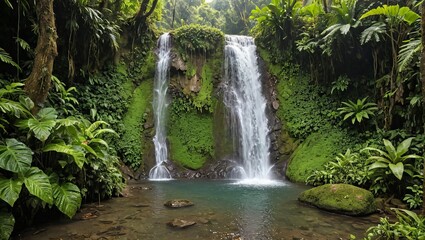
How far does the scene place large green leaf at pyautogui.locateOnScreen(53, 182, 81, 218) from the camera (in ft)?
13.1

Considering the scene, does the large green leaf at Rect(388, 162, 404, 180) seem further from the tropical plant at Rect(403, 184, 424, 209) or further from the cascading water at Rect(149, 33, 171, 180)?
the cascading water at Rect(149, 33, 171, 180)

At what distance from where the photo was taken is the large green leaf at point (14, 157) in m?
3.60

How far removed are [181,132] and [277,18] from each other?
6.54 meters

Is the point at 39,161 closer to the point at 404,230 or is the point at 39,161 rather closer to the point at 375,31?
the point at 404,230

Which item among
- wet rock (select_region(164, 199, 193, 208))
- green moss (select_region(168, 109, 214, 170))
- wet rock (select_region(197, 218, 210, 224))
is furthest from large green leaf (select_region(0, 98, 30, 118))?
green moss (select_region(168, 109, 214, 170))

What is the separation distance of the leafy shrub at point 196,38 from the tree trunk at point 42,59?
26.3 feet

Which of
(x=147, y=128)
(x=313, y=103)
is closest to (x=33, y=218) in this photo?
(x=147, y=128)

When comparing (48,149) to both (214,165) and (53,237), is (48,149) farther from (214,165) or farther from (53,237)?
(214,165)

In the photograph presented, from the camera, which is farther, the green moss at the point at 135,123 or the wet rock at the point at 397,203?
the green moss at the point at 135,123

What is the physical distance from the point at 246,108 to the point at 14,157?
31.2 feet

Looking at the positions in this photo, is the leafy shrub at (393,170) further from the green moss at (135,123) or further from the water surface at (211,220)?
the green moss at (135,123)

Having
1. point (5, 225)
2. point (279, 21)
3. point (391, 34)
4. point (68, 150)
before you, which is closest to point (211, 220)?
point (68, 150)

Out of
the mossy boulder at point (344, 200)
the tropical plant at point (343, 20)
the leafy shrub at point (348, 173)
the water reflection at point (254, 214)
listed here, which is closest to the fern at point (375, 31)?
the tropical plant at point (343, 20)

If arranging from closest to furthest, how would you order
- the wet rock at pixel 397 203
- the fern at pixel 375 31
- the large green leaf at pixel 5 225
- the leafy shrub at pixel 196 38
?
the large green leaf at pixel 5 225
the wet rock at pixel 397 203
the fern at pixel 375 31
the leafy shrub at pixel 196 38
